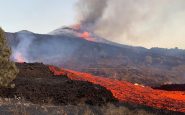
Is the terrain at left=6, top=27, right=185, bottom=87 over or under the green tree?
over

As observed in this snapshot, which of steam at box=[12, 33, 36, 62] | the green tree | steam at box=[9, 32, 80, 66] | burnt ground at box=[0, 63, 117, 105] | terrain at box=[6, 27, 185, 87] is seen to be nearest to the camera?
the green tree

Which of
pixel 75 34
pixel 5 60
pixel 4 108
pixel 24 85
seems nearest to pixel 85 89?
pixel 24 85

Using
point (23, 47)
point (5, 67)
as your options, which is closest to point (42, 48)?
point (23, 47)

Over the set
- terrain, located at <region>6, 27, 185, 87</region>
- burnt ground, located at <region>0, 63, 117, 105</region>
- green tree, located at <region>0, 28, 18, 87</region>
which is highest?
terrain, located at <region>6, 27, 185, 87</region>

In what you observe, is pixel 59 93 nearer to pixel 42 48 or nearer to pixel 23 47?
pixel 23 47

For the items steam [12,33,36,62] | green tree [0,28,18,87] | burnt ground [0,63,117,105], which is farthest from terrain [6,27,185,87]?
green tree [0,28,18,87]

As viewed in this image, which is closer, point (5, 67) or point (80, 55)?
point (5, 67)

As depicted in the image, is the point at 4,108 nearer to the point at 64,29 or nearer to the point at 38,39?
the point at 38,39

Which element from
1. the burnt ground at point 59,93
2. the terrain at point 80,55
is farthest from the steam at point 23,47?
the burnt ground at point 59,93

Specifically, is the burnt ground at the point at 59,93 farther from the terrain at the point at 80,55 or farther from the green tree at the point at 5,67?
the terrain at the point at 80,55

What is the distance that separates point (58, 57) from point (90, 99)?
91.5m

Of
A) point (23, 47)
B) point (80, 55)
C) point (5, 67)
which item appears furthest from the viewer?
point (23, 47)

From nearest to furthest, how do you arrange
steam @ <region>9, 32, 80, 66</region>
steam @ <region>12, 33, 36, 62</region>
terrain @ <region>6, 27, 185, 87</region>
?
1. terrain @ <region>6, 27, 185, 87</region>
2. steam @ <region>12, 33, 36, 62</region>
3. steam @ <region>9, 32, 80, 66</region>

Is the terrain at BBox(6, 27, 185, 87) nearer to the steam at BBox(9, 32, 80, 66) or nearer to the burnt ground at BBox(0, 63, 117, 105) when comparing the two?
the steam at BBox(9, 32, 80, 66)
